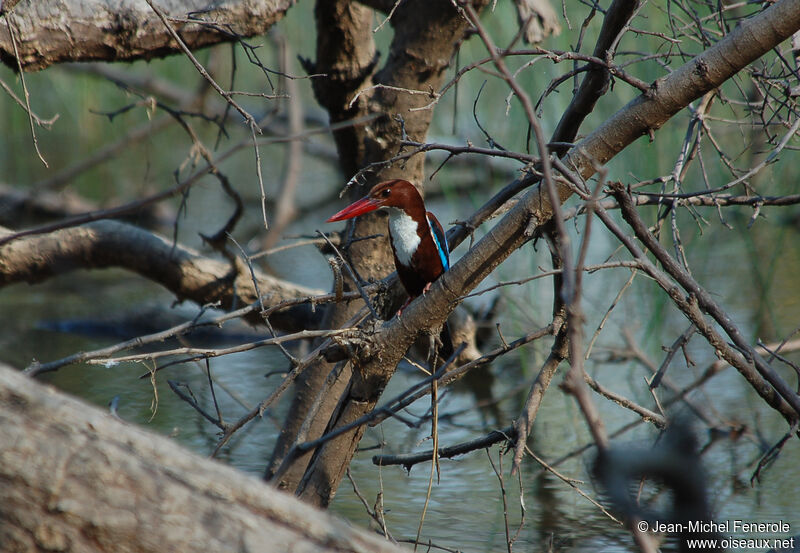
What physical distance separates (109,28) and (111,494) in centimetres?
176

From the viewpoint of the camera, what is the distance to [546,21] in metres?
2.64

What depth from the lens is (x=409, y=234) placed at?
2432mm

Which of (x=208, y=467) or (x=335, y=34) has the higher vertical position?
(x=335, y=34)

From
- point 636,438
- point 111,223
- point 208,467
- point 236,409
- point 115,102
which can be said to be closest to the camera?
point 208,467

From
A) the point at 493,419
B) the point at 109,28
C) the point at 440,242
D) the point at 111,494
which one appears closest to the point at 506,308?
the point at 493,419

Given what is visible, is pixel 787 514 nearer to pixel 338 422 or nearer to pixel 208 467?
pixel 338 422

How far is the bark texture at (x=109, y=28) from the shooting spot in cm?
219

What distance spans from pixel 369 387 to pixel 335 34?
1.46m

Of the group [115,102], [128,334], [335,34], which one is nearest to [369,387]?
[335,34]

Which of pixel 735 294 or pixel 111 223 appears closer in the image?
pixel 111 223

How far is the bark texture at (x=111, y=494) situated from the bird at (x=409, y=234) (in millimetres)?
1323

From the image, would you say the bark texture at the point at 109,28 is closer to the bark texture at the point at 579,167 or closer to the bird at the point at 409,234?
the bird at the point at 409,234

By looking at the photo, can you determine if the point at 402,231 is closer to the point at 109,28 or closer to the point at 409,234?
the point at 409,234

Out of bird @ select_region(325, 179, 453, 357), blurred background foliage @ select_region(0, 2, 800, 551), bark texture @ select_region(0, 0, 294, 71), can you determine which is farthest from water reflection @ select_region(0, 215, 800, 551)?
bark texture @ select_region(0, 0, 294, 71)
